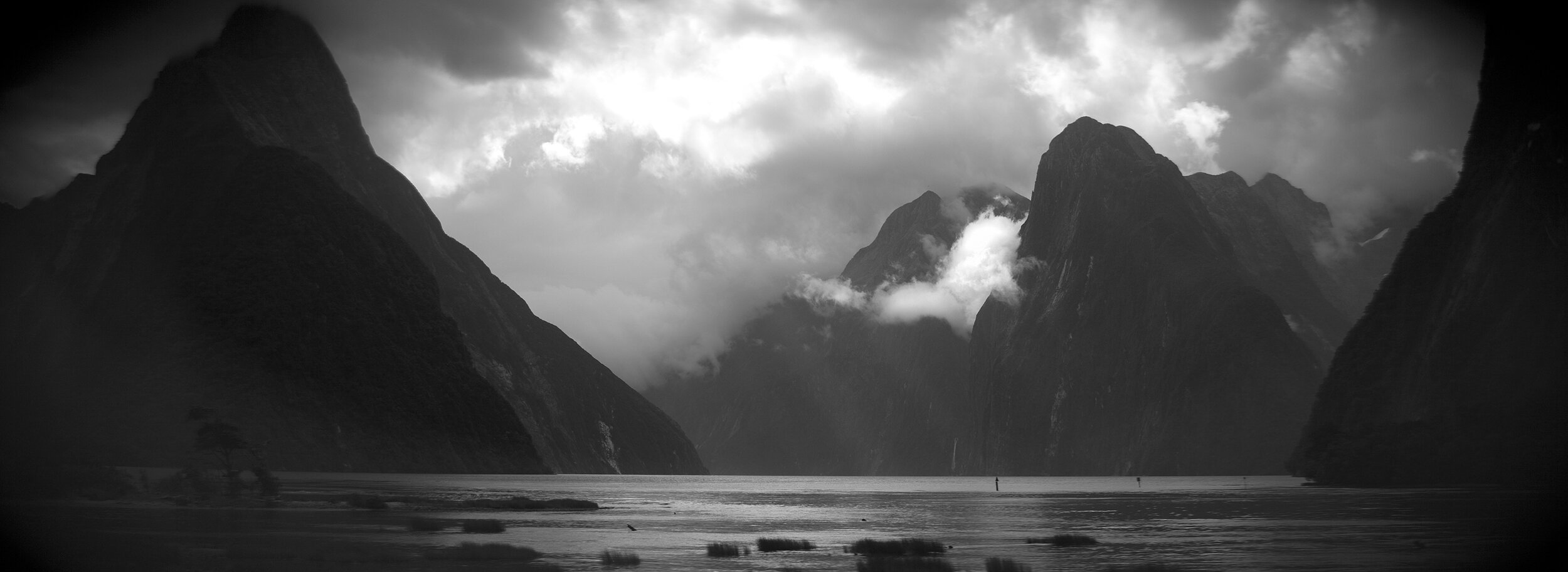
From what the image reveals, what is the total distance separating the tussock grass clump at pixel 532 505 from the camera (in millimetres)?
91062

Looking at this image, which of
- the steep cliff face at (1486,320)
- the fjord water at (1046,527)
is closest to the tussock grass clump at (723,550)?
the fjord water at (1046,527)

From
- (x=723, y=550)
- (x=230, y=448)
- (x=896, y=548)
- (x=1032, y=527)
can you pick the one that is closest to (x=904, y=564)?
(x=896, y=548)

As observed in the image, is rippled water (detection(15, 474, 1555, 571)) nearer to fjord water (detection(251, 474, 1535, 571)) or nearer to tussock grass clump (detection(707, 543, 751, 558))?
fjord water (detection(251, 474, 1535, 571))

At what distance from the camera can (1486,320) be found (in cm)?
12900

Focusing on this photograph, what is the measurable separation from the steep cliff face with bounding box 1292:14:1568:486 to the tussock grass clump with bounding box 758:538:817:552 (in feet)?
273

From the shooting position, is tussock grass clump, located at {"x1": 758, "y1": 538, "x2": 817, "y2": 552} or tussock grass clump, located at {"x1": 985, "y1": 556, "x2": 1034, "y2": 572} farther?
A: tussock grass clump, located at {"x1": 758, "y1": 538, "x2": 817, "y2": 552}

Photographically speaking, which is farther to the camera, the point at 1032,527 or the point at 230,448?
the point at 230,448

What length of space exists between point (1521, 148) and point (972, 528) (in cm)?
9945

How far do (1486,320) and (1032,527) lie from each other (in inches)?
3339

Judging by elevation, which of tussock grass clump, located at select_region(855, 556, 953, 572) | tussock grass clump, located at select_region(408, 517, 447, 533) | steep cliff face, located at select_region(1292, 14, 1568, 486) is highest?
steep cliff face, located at select_region(1292, 14, 1568, 486)

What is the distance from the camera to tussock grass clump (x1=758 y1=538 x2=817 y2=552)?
5594 cm

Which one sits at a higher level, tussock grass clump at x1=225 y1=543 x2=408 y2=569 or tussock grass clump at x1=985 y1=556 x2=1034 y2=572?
tussock grass clump at x1=985 y1=556 x2=1034 y2=572

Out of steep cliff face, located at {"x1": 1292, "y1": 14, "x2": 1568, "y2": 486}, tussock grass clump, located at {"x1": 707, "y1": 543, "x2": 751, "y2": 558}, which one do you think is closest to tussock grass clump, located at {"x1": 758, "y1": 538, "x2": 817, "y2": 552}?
tussock grass clump, located at {"x1": 707, "y1": 543, "x2": 751, "y2": 558}

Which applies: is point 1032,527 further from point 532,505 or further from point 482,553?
point 532,505
